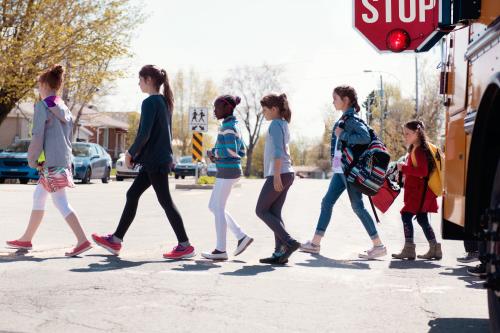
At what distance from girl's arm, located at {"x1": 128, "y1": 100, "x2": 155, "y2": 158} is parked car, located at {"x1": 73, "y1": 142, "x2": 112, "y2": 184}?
20.8m

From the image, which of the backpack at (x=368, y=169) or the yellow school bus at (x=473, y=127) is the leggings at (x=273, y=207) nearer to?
the backpack at (x=368, y=169)

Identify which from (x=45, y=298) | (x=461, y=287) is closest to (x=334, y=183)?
(x=461, y=287)

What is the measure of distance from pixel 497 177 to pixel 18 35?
27.4 meters

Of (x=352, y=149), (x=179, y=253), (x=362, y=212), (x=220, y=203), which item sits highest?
(x=352, y=149)

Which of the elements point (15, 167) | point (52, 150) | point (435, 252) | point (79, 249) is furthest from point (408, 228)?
point (15, 167)

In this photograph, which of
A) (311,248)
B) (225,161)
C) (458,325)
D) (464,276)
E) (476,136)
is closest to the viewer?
(476,136)

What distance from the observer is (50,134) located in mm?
7555

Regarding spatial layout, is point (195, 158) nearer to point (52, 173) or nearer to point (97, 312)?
point (52, 173)

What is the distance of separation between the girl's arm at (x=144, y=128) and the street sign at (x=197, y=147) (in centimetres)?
1920

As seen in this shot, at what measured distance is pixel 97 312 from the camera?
16.3ft

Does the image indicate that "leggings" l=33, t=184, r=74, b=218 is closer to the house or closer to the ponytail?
the ponytail

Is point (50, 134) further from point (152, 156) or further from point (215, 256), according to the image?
point (215, 256)

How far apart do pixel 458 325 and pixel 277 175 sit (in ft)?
10.4

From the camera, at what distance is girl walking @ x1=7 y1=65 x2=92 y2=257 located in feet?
24.6
